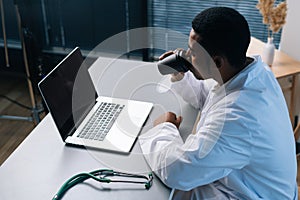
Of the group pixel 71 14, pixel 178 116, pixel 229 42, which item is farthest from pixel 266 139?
pixel 71 14

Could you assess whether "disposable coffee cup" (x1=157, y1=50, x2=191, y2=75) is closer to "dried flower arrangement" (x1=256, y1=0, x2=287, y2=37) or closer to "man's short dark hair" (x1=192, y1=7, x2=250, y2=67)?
"man's short dark hair" (x1=192, y1=7, x2=250, y2=67)

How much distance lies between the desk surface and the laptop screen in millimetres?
1101

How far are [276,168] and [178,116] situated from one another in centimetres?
43

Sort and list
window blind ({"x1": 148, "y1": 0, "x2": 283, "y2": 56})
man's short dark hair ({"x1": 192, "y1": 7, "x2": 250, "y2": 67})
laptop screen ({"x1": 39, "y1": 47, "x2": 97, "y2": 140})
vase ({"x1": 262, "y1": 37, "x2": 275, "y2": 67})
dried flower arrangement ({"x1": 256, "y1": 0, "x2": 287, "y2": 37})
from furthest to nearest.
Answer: window blind ({"x1": 148, "y1": 0, "x2": 283, "y2": 56}) < vase ({"x1": 262, "y1": 37, "x2": 275, "y2": 67}) < dried flower arrangement ({"x1": 256, "y1": 0, "x2": 287, "y2": 37}) < laptop screen ({"x1": 39, "y1": 47, "x2": 97, "y2": 140}) < man's short dark hair ({"x1": 192, "y1": 7, "x2": 250, "y2": 67})

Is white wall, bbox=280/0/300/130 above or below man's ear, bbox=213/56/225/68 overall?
below

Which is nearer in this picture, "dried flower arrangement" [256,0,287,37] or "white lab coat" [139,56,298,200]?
"white lab coat" [139,56,298,200]

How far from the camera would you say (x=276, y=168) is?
50.1 inches

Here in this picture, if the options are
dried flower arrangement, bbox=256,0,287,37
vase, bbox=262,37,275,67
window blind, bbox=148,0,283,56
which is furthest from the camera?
window blind, bbox=148,0,283,56

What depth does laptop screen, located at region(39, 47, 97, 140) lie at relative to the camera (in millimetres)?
1381

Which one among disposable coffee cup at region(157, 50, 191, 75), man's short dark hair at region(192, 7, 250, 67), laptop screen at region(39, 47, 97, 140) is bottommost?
laptop screen at region(39, 47, 97, 140)

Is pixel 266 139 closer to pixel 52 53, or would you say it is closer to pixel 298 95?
pixel 298 95

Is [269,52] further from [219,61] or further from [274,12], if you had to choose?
[219,61]

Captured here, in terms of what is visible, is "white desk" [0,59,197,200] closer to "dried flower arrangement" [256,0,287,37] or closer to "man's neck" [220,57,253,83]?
Result: "man's neck" [220,57,253,83]

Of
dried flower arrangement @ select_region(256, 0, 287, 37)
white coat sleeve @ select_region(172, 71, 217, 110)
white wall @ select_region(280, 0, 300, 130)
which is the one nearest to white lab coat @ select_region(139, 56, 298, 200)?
white coat sleeve @ select_region(172, 71, 217, 110)
